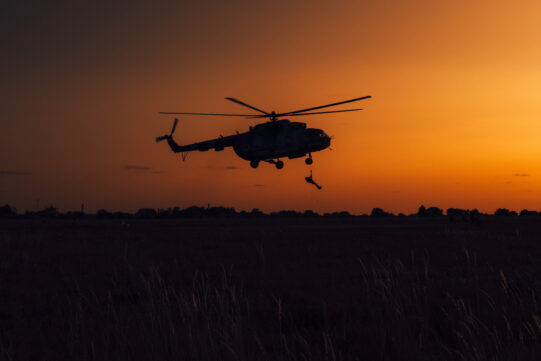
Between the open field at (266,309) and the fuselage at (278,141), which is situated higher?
the fuselage at (278,141)

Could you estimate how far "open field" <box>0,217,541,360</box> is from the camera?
18.2 ft

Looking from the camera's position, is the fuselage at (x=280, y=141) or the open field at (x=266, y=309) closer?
the open field at (x=266, y=309)

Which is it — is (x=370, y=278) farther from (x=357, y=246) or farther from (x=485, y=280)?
(x=357, y=246)

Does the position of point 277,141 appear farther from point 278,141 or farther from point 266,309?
point 266,309

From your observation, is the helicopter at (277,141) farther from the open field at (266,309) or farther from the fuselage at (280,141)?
the open field at (266,309)

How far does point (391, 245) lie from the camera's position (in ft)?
75.7

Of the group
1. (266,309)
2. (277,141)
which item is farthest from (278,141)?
(266,309)

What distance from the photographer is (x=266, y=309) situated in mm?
8516

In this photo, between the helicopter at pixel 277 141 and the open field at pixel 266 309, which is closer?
the open field at pixel 266 309

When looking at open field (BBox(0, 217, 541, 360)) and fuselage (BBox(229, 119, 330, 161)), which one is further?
fuselage (BBox(229, 119, 330, 161))

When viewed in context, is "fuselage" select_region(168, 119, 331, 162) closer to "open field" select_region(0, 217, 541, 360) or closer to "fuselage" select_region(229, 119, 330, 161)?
"fuselage" select_region(229, 119, 330, 161)

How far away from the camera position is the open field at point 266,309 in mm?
5551

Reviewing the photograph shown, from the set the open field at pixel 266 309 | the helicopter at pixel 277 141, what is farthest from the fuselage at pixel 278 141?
the open field at pixel 266 309

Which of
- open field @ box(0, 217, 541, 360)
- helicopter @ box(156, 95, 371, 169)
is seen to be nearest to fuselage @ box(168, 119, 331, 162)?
helicopter @ box(156, 95, 371, 169)
